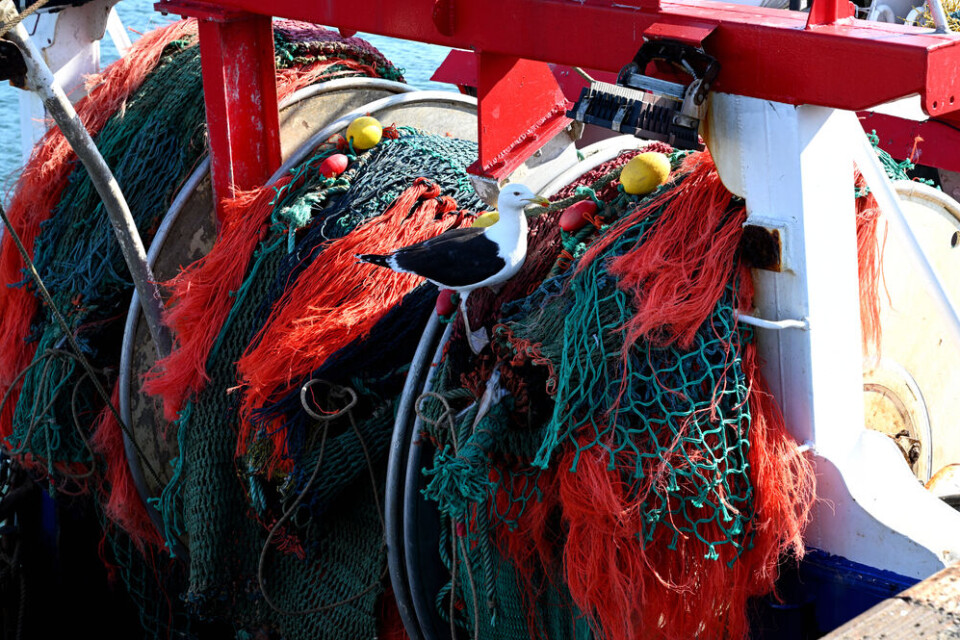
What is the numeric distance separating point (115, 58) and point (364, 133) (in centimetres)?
692

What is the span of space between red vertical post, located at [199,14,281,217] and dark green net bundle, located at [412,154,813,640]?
1.26m

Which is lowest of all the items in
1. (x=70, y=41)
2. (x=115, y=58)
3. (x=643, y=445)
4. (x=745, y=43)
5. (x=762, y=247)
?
(x=115, y=58)

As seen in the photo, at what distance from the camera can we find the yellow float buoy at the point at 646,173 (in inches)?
107

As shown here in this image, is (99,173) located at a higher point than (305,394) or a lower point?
higher

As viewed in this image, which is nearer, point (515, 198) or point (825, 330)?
point (825, 330)

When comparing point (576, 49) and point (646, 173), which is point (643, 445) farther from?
point (576, 49)

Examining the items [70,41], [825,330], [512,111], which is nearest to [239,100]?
[512,111]

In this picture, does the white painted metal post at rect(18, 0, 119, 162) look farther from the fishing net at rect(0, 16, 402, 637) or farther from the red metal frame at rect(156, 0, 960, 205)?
the red metal frame at rect(156, 0, 960, 205)

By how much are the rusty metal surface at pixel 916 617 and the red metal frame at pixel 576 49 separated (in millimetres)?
968

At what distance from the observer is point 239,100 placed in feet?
11.1

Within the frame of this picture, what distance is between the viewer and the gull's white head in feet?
8.70

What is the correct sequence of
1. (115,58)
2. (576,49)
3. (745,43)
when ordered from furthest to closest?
(115,58) → (576,49) → (745,43)

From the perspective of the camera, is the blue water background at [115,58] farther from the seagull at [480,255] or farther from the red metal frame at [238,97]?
the seagull at [480,255]

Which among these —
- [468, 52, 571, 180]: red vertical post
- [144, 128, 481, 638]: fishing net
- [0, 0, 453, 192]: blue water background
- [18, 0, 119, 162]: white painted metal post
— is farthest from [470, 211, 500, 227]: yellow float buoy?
[0, 0, 453, 192]: blue water background
